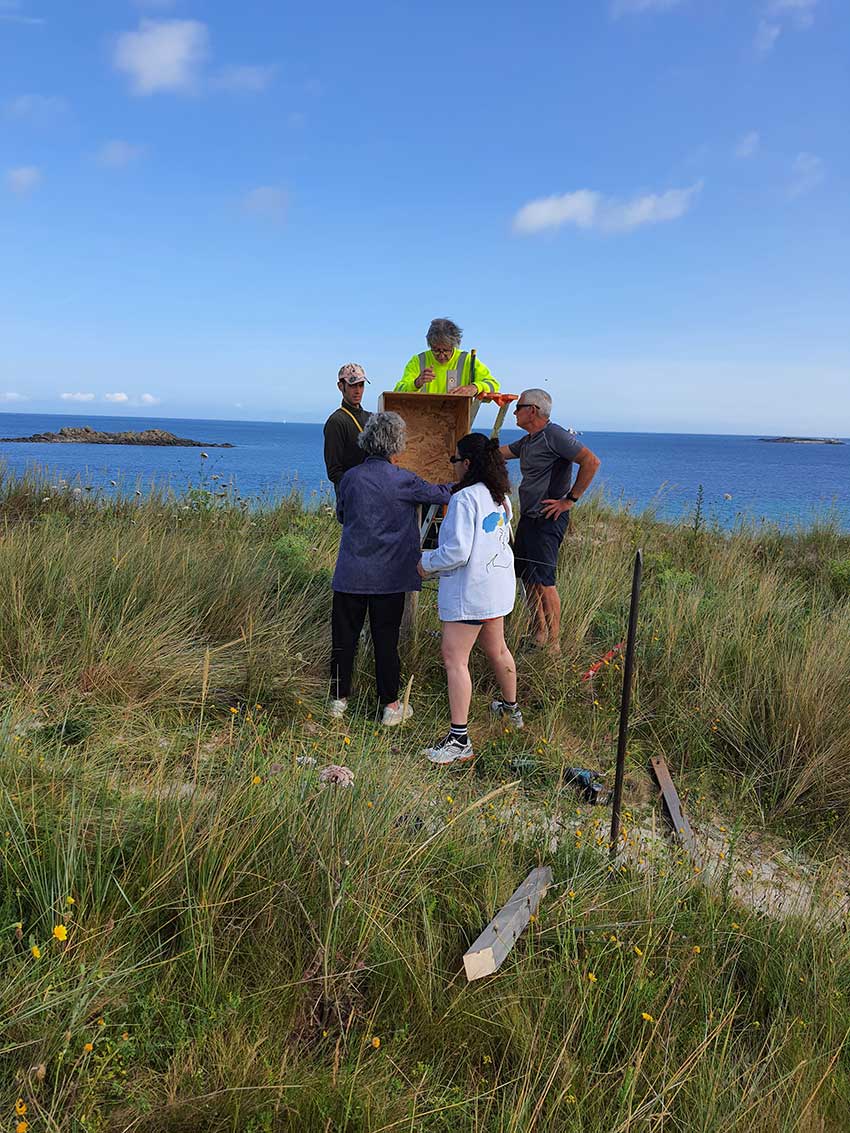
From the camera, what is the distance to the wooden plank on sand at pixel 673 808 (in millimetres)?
3760

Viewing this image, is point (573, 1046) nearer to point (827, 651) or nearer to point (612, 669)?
point (612, 669)

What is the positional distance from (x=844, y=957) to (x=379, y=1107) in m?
1.93

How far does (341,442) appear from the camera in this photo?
5.52m

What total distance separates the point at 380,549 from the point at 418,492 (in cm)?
45

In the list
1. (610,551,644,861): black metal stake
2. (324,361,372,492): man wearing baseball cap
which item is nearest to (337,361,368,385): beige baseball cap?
(324,361,372,492): man wearing baseball cap

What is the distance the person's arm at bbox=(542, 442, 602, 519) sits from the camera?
5.56 metres

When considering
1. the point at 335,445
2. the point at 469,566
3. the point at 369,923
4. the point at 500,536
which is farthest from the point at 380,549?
the point at 369,923

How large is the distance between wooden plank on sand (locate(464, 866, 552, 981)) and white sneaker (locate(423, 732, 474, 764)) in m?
1.45

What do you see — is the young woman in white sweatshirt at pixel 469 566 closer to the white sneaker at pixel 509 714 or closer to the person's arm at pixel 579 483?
the white sneaker at pixel 509 714

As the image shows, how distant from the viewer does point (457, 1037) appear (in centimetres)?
228

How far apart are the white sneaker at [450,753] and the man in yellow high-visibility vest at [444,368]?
258cm

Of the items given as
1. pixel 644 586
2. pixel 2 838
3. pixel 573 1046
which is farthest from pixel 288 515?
pixel 573 1046

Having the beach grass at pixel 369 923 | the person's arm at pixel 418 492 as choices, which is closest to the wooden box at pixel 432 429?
the person's arm at pixel 418 492

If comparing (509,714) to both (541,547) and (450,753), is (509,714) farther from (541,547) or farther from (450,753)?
(541,547)
